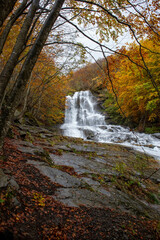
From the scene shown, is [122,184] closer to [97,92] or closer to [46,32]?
[46,32]

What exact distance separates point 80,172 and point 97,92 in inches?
1117

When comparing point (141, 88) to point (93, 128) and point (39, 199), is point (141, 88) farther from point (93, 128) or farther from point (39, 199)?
point (39, 199)

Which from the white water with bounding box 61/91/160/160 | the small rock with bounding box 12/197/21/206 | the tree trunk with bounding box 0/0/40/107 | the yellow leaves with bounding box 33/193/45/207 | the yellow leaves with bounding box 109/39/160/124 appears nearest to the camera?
the small rock with bounding box 12/197/21/206

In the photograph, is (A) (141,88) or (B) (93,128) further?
(B) (93,128)

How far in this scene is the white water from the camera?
13014 mm

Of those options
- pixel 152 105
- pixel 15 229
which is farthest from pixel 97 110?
pixel 15 229

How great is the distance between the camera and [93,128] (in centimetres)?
1894

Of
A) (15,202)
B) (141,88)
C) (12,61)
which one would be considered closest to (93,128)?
(141,88)

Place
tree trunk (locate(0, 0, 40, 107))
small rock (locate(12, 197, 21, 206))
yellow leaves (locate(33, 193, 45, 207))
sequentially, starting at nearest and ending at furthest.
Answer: small rock (locate(12, 197, 21, 206)) → yellow leaves (locate(33, 193, 45, 207)) → tree trunk (locate(0, 0, 40, 107))

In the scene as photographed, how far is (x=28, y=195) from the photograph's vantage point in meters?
2.30

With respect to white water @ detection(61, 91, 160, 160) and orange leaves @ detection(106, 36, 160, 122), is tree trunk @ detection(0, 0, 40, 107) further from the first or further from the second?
white water @ detection(61, 91, 160, 160)

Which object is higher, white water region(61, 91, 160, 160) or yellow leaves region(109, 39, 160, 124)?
yellow leaves region(109, 39, 160, 124)

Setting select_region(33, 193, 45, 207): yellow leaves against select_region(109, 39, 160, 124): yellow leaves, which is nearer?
select_region(33, 193, 45, 207): yellow leaves

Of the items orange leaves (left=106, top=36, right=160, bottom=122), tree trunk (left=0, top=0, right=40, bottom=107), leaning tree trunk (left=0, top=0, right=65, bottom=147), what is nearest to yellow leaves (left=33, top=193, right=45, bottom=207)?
leaning tree trunk (left=0, top=0, right=65, bottom=147)
